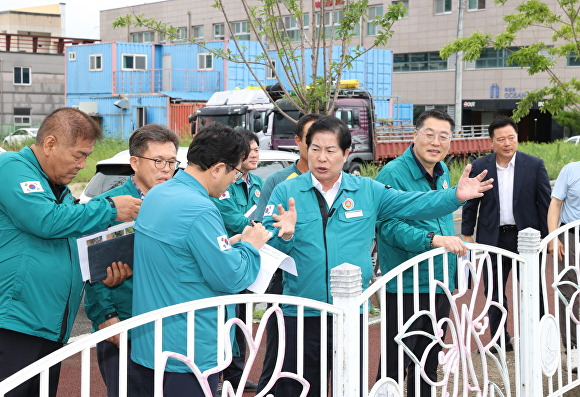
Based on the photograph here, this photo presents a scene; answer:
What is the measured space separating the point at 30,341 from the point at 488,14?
141ft

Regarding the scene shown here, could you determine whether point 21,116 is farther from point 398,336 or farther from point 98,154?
point 398,336

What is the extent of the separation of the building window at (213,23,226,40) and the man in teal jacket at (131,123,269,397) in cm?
4971

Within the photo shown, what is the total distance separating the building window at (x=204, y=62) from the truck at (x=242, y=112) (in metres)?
17.0

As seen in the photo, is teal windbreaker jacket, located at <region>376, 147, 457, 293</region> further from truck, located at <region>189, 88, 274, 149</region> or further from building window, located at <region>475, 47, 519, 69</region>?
building window, located at <region>475, 47, 519, 69</region>

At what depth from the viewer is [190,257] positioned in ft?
10.3

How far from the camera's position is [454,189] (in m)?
4.20

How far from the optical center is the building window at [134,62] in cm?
3834

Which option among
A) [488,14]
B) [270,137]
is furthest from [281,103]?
[488,14]

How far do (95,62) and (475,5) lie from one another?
21.0 metres

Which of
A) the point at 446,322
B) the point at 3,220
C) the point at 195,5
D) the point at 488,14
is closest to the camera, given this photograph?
the point at 3,220

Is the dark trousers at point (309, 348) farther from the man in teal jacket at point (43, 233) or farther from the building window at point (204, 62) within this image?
the building window at point (204, 62)

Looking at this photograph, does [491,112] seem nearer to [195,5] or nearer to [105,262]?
[195,5]

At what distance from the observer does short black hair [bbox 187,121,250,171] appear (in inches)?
130

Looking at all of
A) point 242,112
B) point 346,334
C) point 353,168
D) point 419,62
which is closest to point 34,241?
A: point 346,334
